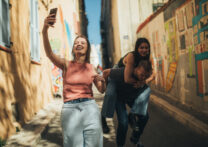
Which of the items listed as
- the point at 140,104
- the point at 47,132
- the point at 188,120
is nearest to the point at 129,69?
the point at 140,104

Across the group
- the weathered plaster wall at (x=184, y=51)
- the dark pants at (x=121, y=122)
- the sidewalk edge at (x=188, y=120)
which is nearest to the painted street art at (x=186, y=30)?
the weathered plaster wall at (x=184, y=51)

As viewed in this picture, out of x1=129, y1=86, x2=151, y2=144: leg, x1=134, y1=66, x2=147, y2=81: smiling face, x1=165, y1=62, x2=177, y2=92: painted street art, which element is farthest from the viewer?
x1=165, y1=62, x2=177, y2=92: painted street art

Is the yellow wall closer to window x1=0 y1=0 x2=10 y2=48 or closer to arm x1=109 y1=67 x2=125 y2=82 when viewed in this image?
window x1=0 y1=0 x2=10 y2=48

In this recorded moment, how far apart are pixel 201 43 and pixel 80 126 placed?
13.8 ft

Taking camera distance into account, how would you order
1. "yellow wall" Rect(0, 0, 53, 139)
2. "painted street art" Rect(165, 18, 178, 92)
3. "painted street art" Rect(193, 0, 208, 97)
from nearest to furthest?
"yellow wall" Rect(0, 0, 53, 139) → "painted street art" Rect(193, 0, 208, 97) → "painted street art" Rect(165, 18, 178, 92)

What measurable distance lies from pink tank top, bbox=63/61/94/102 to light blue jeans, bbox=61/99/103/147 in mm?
91

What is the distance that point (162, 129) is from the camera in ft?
14.2

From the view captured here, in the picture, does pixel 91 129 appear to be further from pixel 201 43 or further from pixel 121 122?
pixel 201 43

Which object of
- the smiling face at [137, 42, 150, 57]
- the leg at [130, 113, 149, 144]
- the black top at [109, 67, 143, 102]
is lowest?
the leg at [130, 113, 149, 144]

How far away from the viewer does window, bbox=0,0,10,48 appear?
3977 millimetres

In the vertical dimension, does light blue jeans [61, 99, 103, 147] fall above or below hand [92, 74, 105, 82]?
below

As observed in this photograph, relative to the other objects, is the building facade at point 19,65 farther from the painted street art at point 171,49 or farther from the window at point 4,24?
the painted street art at point 171,49

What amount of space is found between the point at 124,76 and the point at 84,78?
960mm

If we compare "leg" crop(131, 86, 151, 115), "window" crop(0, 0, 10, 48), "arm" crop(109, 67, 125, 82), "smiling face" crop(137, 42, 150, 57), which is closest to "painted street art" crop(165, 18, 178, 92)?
"smiling face" crop(137, 42, 150, 57)
